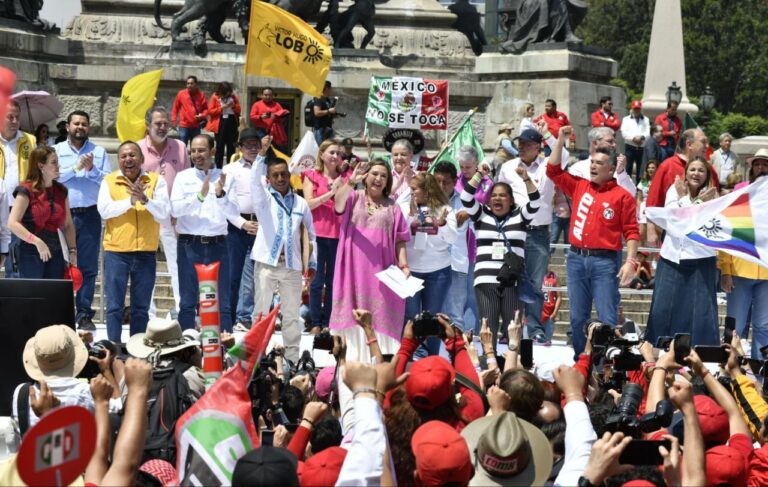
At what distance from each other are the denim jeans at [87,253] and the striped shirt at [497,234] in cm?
338

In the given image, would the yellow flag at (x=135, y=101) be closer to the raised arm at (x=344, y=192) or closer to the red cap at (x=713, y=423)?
the raised arm at (x=344, y=192)

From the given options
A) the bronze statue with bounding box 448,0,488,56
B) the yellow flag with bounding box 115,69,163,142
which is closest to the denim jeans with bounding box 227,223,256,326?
the yellow flag with bounding box 115,69,163,142

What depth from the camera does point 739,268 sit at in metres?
11.9

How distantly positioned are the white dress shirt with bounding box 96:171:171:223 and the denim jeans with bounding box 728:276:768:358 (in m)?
4.91

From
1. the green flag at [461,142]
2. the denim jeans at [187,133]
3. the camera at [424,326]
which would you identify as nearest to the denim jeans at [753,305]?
the green flag at [461,142]

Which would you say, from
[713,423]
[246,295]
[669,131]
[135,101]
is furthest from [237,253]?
[669,131]

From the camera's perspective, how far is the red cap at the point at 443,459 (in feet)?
17.1

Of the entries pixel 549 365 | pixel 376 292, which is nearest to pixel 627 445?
pixel 549 365

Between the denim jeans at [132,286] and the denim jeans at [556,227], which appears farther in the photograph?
the denim jeans at [556,227]

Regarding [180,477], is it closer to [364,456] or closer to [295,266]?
[364,456]

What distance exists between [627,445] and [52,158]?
7.03 metres

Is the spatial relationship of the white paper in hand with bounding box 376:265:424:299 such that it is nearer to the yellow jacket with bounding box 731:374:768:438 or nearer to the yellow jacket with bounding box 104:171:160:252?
the yellow jacket with bounding box 104:171:160:252

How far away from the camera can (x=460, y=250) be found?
12547 millimetres

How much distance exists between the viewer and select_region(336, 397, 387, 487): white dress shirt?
17.1 ft
